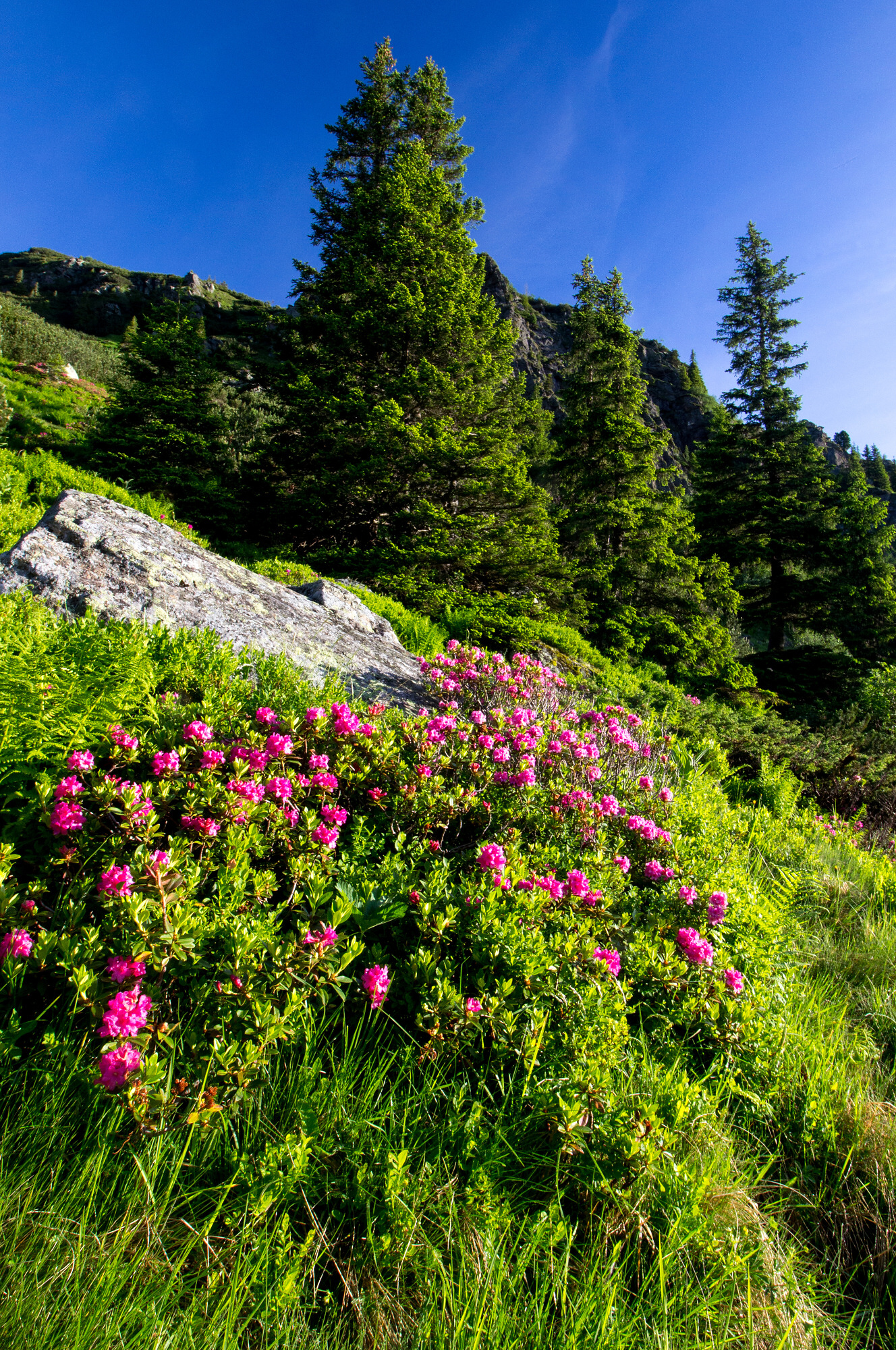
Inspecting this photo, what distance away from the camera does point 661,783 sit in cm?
414

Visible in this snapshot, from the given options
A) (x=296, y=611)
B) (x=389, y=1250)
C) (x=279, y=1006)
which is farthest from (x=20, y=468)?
(x=389, y=1250)

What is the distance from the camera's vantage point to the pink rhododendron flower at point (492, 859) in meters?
2.13

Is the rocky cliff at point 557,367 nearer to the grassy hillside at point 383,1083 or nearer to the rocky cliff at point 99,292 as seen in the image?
the rocky cliff at point 99,292

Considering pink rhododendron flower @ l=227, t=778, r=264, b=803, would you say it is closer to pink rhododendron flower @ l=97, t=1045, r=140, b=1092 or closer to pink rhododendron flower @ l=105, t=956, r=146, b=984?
pink rhododendron flower @ l=105, t=956, r=146, b=984

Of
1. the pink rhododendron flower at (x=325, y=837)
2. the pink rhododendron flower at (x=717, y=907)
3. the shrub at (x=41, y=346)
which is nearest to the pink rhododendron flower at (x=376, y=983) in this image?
the pink rhododendron flower at (x=325, y=837)

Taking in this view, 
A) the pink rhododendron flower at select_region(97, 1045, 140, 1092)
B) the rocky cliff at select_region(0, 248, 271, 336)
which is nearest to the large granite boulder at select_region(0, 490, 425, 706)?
the pink rhododendron flower at select_region(97, 1045, 140, 1092)

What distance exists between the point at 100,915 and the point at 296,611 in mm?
3452

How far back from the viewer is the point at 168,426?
39.1 feet

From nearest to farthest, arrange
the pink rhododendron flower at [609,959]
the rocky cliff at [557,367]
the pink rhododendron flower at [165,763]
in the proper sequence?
the pink rhododendron flower at [609,959] → the pink rhododendron flower at [165,763] → the rocky cliff at [557,367]

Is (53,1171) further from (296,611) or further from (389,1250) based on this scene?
(296,611)

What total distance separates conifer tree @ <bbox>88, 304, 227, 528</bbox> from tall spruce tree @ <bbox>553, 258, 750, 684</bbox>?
8.17 m

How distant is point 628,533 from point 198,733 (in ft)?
42.4

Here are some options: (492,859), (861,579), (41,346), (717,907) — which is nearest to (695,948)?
(717,907)

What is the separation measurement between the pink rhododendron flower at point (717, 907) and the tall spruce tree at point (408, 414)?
6.50 m
